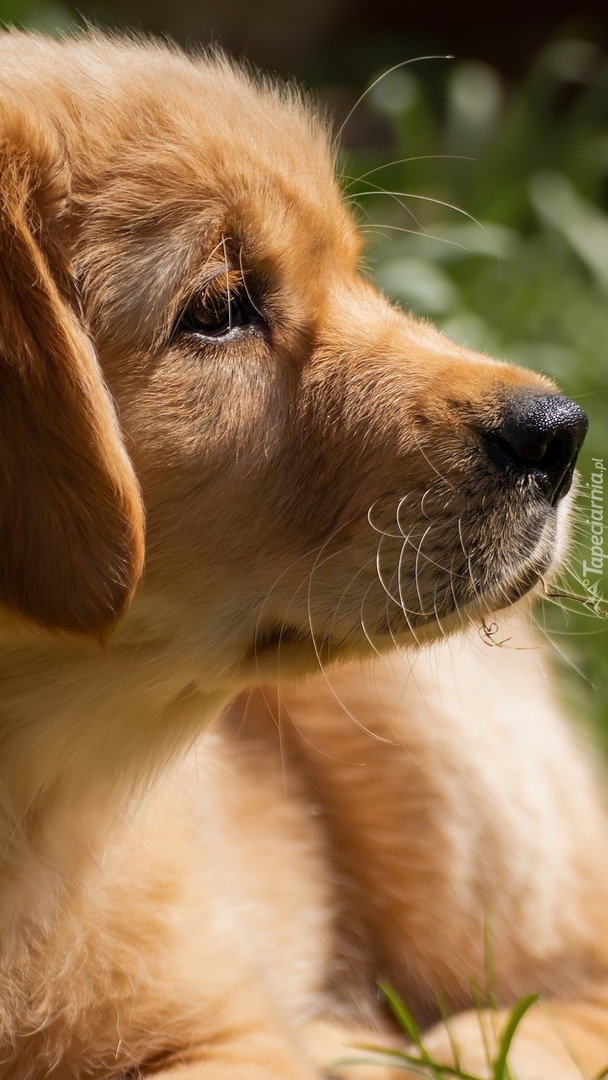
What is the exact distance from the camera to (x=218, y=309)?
6.43 feet

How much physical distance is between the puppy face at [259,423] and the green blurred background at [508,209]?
1212 millimetres

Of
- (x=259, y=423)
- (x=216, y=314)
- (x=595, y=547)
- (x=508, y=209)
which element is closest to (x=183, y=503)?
(x=259, y=423)

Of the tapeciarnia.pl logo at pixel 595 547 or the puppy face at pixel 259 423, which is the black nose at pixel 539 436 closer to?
the puppy face at pixel 259 423

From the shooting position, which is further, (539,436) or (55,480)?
(539,436)

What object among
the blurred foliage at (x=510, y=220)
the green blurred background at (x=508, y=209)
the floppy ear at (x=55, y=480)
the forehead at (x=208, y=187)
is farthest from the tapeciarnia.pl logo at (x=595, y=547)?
the floppy ear at (x=55, y=480)

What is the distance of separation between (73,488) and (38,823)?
0.65 metres

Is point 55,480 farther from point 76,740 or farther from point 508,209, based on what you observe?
point 508,209

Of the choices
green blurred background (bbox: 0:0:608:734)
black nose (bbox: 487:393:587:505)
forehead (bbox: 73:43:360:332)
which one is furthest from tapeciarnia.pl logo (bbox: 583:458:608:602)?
forehead (bbox: 73:43:360:332)

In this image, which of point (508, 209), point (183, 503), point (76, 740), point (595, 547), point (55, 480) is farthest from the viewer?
point (508, 209)

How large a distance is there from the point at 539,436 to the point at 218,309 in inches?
19.7

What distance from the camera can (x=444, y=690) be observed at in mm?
2846

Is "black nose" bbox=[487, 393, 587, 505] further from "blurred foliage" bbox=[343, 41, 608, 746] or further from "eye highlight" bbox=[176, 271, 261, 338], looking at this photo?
"blurred foliage" bbox=[343, 41, 608, 746]

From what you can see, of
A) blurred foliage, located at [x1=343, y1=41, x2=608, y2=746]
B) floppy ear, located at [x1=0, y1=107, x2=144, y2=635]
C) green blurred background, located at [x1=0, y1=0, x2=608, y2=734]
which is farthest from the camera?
blurred foliage, located at [x1=343, y1=41, x2=608, y2=746]

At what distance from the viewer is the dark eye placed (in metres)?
1.93
